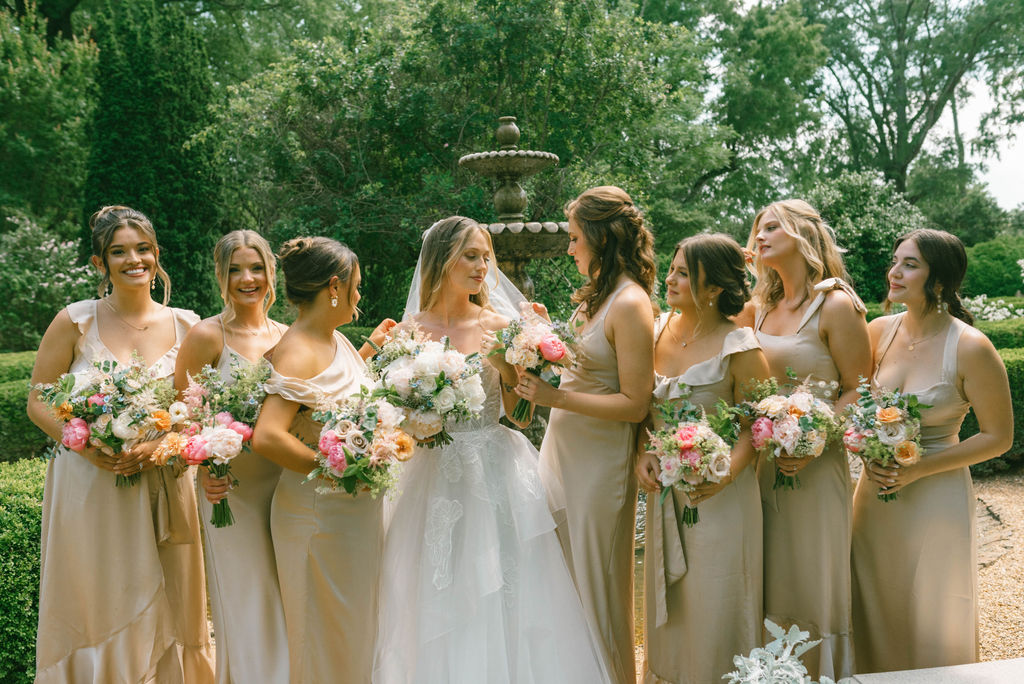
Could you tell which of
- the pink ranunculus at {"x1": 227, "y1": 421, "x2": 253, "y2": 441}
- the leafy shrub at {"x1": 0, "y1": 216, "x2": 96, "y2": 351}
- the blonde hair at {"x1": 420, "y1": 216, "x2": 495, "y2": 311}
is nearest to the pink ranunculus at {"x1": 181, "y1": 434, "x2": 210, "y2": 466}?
the pink ranunculus at {"x1": 227, "y1": 421, "x2": 253, "y2": 441}

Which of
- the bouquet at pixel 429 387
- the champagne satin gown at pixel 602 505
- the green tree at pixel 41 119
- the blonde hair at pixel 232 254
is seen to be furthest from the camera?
the green tree at pixel 41 119

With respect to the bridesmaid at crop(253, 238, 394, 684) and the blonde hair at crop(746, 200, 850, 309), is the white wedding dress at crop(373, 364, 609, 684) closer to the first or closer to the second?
the bridesmaid at crop(253, 238, 394, 684)

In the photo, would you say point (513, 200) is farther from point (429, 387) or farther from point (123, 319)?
point (429, 387)

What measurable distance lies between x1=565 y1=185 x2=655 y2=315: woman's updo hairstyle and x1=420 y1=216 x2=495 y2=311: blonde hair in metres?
0.52

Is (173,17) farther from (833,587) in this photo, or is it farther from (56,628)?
(833,587)

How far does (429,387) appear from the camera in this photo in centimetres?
338

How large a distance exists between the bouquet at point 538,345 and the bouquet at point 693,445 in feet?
1.74

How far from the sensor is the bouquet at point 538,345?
11.4 feet

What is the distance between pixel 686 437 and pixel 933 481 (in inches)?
55.2

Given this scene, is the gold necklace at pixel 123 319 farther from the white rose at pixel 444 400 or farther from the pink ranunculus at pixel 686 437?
the pink ranunculus at pixel 686 437

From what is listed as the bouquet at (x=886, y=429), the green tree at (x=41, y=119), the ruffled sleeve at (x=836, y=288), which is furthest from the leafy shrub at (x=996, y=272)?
the green tree at (x=41, y=119)

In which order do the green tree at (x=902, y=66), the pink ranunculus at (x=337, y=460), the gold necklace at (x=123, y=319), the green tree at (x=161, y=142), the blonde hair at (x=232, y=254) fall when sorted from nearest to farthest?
the pink ranunculus at (x=337, y=460), the blonde hair at (x=232, y=254), the gold necklace at (x=123, y=319), the green tree at (x=161, y=142), the green tree at (x=902, y=66)

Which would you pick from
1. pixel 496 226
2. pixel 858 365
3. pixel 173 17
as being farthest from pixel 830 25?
pixel 858 365

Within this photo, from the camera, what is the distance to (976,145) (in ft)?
110
